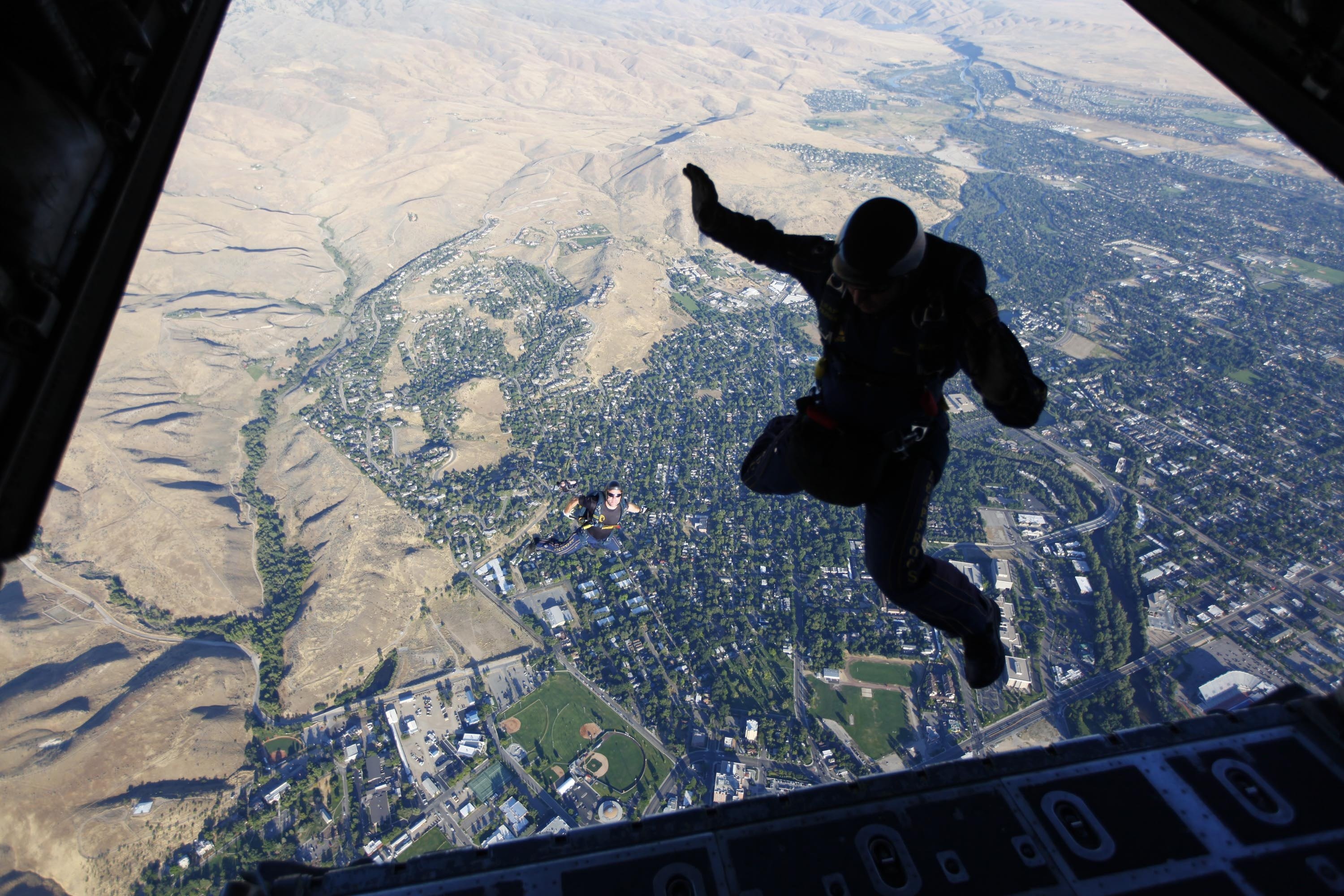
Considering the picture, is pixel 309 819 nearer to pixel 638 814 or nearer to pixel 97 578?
pixel 638 814

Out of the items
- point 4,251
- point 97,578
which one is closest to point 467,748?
point 97,578

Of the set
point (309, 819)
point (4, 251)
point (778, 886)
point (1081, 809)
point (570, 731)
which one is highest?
point (4, 251)

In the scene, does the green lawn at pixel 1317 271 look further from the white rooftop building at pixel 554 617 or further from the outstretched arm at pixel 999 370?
the outstretched arm at pixel 999 370

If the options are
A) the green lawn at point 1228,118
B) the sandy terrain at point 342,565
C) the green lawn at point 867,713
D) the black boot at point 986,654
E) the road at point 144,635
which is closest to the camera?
the black boot at point 986,654

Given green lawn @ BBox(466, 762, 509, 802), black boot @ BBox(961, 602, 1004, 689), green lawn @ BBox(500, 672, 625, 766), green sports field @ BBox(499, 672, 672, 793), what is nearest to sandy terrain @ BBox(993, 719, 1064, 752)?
green sports field @ BBox(499, 672, 672, 793)

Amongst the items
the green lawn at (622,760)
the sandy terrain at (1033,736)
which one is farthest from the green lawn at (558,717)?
the sandy terrain at (1033,736)

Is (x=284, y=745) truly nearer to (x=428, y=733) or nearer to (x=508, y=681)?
(x=428, y=733)

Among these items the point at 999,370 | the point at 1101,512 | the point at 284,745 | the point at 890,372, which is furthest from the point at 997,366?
the point at 1101,512
